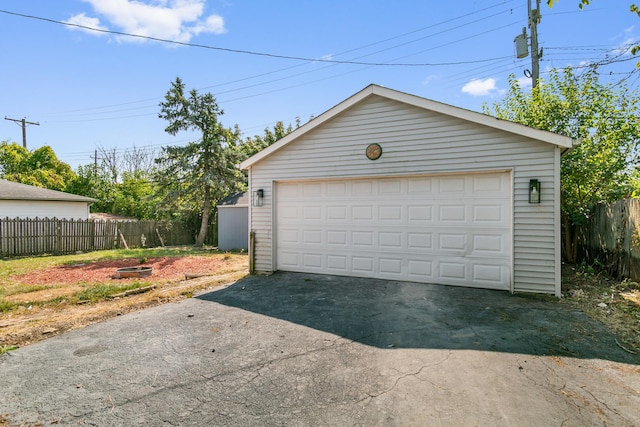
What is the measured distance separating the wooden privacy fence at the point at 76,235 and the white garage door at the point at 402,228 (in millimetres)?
11065

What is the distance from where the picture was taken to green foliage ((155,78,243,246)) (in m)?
15.8

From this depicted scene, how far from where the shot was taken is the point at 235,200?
1557 cm

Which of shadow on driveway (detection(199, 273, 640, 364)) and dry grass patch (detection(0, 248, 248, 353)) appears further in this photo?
dry grass patch (detection(0, 248, 248, 353))

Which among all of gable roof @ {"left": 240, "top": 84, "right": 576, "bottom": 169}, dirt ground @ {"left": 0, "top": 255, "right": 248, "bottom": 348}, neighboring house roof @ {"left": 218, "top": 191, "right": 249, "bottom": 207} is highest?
gable roof @ {"left": 240, "top": 84, "right": 576, "bottom": 169}

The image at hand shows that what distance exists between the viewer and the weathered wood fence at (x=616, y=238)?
5.80 meters

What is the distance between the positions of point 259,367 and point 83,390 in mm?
1480

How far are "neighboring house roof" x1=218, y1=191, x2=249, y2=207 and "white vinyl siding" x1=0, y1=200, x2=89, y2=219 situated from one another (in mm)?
7959

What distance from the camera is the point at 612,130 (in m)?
8.30

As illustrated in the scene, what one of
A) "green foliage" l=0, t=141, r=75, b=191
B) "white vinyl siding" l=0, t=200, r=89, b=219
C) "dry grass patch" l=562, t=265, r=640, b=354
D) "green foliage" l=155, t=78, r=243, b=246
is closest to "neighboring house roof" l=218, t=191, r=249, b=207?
"green foliage" l=155, t=78, r=243, b=246

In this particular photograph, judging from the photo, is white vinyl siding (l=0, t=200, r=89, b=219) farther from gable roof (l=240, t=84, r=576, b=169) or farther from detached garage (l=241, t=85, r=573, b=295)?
detached garage (l=241, t=85, r=573, b=295)

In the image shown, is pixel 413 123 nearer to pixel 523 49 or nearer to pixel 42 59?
pixel 523 49

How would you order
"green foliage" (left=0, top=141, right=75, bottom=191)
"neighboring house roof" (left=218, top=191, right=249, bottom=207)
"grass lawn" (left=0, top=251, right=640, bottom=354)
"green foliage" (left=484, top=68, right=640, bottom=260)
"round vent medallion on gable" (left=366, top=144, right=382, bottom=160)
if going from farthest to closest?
"green foliage" (left=0, top=141, right=75, bottom=191)
"neighboring house roof" (left=218, top=191, right=249, bottom=207)
"green foliage" (left=484, top=68, right=640, bottom=260)
"round vent medallion on gable" (left=366, top=144, right=382, bottom=160)
"grass lawn" (left=0, top=251, right=640, bottom=354)

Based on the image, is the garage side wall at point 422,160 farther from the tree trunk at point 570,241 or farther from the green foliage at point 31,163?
the green foliage at point 31,163

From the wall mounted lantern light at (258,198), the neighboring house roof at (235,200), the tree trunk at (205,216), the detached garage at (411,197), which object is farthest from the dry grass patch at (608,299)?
the tree trunk at (205,216)
